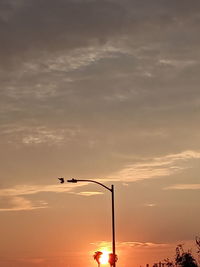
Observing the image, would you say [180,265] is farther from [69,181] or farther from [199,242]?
[69,181]

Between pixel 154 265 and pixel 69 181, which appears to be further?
pixel 154 265

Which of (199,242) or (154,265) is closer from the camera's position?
(199,242)

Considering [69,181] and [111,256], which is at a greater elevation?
[69,181]

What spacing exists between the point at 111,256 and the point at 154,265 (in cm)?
6693

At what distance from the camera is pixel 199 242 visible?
7925 centimetres

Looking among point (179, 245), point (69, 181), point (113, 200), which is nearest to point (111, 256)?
point (113, 200)

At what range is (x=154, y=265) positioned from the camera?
104 metres

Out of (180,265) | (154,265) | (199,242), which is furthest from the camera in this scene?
(154,265)

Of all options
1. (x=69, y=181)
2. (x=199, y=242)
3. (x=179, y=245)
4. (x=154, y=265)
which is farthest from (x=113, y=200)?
(x=154, y=265)

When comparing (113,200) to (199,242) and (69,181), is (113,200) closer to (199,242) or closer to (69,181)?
(69,181)

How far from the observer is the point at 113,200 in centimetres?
3941

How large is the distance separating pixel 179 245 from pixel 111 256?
56.4 m

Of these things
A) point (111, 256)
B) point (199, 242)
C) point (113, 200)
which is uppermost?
point (199, 242)

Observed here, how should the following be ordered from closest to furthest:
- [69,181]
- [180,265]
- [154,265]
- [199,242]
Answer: [69,181] → [199,242] → [180,265] → [154,265]
